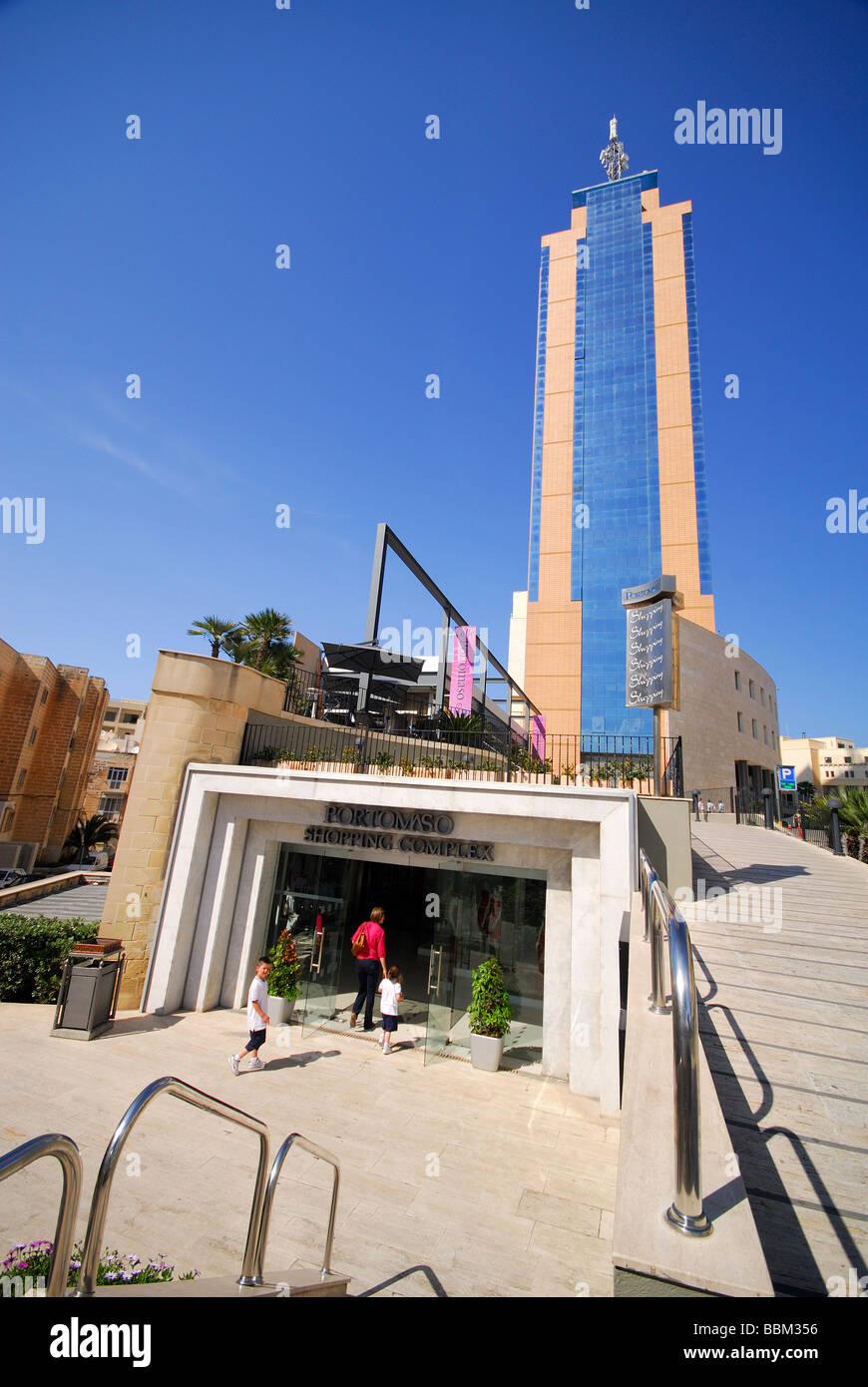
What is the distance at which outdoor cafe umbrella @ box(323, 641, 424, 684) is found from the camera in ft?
54.4

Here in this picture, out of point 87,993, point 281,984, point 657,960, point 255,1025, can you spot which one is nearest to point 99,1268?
point 657,960

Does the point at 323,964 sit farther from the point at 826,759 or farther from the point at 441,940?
the point at 826,759

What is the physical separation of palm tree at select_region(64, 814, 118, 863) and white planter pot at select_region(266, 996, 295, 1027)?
1126 inches

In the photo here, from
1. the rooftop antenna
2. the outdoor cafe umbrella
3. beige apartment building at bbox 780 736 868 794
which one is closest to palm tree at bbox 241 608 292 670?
the outdoor cafe umbrella

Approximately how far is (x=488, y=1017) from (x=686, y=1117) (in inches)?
313

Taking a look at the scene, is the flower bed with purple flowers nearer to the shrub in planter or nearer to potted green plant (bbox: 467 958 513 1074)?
potted green plant (bbox: 467 958 513 1074)

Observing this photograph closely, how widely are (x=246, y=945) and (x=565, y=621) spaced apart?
29.2m

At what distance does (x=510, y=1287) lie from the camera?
4.59 meters

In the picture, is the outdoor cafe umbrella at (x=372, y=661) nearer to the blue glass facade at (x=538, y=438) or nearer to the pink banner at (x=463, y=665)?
the pink banner at (x=463, y=665)

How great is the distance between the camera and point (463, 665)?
55.9 feet

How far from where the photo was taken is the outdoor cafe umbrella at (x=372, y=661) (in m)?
16.6

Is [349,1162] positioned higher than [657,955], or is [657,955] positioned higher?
[657,955]

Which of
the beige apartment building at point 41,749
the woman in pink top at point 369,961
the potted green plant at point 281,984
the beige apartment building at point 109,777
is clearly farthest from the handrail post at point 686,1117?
the beige apartment building at point 109,777
